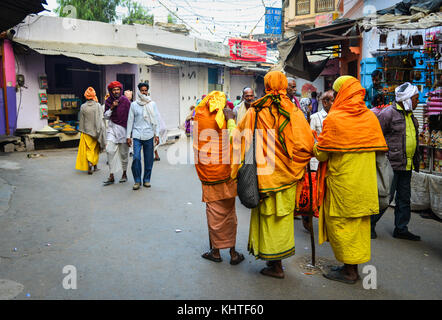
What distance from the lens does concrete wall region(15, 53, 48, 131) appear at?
41.1 ft

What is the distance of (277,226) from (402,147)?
7.76 feet

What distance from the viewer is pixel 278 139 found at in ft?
12.0

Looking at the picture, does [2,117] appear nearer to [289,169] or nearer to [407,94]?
[289,169]

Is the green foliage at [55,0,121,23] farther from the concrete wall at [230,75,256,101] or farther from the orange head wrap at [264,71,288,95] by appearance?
the orange head wrap at [264,71,288,95]

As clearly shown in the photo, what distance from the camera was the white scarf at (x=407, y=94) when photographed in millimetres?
4832

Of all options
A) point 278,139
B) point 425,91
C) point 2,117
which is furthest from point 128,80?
point 278,139

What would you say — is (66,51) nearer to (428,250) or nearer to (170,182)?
(170,182)

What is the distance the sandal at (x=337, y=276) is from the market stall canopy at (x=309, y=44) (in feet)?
18.2

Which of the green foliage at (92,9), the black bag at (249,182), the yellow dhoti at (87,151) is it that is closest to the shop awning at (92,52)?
the yellow dhoti at (87,151)

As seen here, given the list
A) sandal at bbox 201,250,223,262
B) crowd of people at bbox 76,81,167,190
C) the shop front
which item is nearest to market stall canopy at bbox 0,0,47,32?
crowd of people at bbox 76,81,167,190

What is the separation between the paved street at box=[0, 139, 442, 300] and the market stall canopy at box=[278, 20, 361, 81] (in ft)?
14.4

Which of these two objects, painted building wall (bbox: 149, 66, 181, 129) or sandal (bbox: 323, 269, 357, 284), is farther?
painted building wall (bbox: 149, 66, 181, 129)

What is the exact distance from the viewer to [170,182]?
8039 millimetres

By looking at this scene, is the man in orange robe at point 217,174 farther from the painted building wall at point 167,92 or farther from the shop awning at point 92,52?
the painted building wall at point 167,92
